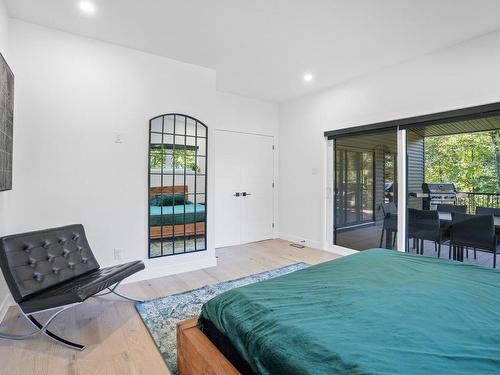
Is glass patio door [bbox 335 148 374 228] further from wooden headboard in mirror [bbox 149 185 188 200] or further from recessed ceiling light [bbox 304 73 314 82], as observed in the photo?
wooden headboard in mirror [bbox 149 185 188 200]

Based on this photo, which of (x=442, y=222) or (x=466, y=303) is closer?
(x=466, y=303)

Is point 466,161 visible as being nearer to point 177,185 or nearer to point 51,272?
point 177,185

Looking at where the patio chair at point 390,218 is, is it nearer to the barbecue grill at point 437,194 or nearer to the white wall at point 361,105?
the barbecue grill at point 437,194

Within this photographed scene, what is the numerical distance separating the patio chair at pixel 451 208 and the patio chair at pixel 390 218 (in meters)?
0.49

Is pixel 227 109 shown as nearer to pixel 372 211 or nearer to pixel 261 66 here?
pixel 261 66

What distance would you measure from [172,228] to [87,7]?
96.0 inches

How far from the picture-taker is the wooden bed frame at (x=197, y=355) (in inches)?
48.4

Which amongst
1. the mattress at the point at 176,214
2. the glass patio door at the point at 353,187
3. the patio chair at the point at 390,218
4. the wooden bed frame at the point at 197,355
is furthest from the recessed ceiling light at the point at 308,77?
the wooden bed frame at the point at 197,355

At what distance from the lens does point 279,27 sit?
109 inches

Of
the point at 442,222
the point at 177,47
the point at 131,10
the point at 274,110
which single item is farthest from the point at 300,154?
the point at 131,10

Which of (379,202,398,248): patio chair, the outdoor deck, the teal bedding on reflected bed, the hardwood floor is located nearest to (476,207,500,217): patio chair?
the outdoor deck

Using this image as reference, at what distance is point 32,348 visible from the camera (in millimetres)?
1965

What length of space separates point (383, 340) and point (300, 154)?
13.6ft

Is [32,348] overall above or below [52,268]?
below
